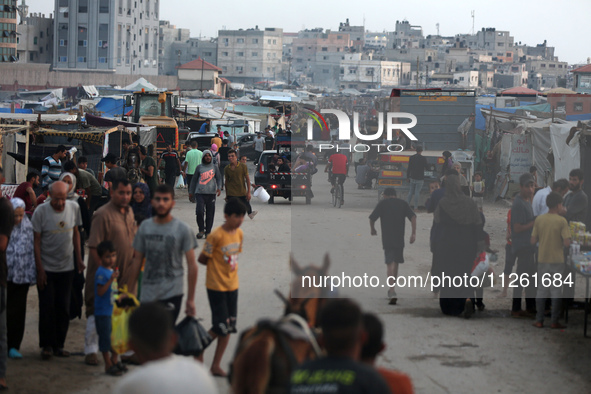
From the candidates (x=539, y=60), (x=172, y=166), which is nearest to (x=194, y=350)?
(x=172, y=166)

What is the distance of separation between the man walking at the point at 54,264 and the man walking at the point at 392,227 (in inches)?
147

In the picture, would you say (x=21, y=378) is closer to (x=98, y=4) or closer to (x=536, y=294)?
(x=536, y=294)

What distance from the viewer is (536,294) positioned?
8.97m

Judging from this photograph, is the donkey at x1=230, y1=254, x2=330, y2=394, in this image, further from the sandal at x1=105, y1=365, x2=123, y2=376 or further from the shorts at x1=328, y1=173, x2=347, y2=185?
the shorts at x1=328, y1=173, x2=347, y2=185

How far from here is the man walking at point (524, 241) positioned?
9203mm

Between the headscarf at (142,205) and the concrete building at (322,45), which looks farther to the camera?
the concrete building at (322,45)

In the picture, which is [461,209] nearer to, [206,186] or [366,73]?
[206,186]

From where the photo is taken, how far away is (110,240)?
7.02 metres

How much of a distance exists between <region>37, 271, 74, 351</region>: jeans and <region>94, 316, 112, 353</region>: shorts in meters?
0.58

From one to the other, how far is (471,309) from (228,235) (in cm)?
364

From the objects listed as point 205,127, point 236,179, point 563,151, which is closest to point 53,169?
point 236,179

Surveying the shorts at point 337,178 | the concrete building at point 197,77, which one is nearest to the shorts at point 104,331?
the shorts at point 337,178

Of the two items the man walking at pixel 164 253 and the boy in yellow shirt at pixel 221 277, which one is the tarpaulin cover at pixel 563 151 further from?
the man walking at pixel 164 253

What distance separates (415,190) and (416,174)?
0.36 m
